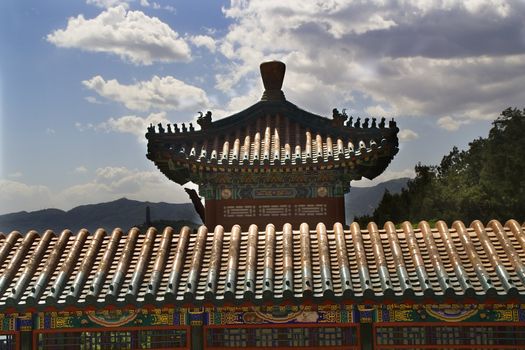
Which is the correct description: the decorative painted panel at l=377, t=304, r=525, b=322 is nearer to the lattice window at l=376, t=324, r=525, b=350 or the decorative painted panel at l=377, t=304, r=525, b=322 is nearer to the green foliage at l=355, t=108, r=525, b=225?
the lattice window at l=376, t=324, r=525, b=350

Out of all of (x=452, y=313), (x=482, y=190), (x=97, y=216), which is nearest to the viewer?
(x=452, y=313)

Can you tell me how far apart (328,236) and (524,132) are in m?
21.4

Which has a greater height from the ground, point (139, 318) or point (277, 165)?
point (277, 165)

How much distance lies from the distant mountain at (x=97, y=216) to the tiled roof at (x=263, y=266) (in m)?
57.1

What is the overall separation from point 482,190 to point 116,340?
79.6ft

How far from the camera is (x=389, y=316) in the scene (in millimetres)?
8648

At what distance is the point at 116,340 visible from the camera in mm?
8945

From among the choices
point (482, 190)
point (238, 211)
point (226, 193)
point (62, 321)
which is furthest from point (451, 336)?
point (482, 190)

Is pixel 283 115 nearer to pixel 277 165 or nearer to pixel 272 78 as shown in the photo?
pixel 272 78

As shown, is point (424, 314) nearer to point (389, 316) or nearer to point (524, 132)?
point (389, 316)

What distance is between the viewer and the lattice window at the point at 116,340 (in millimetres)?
8852

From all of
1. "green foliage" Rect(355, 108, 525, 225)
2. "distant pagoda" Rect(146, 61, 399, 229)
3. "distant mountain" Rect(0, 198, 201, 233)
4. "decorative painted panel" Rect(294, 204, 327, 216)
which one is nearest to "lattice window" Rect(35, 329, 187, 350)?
"distant pagoda" Rect(146, 61, 399, 229)

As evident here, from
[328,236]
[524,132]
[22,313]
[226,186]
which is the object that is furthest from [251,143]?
[524,132]

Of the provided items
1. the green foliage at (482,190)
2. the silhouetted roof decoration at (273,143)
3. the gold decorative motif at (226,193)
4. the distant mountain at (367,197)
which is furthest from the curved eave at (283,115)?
the distant mountain at (367,197)
